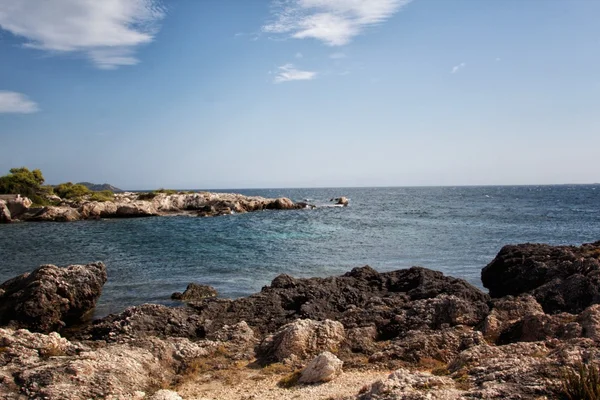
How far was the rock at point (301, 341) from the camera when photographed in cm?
1291

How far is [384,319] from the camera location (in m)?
15.2

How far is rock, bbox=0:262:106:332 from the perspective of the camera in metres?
16.9

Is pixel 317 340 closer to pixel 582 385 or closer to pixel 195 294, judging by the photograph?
pixel 582 385

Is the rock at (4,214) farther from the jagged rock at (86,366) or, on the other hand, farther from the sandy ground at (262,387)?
the sandy ground at (262,387)

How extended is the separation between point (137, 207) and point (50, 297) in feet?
199

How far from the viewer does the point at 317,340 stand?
43.8 ft

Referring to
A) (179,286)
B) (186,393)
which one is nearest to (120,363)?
(186,393)

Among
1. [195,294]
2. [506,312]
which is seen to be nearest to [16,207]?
[195,294]

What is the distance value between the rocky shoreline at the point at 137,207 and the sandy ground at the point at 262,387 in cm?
6479

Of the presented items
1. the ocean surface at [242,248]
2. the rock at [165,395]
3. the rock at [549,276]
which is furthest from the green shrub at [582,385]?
the ocean surface at [242,248]

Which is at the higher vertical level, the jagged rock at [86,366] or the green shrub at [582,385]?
the green shrub at [582,385]

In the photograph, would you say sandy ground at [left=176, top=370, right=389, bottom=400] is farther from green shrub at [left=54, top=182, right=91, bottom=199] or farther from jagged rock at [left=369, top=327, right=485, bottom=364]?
green shrub at [left=54, top=182, right=91, bottom=199]

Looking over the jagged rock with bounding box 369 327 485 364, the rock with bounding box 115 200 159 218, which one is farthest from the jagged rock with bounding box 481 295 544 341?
the rock with bounding box 115 200 159 218

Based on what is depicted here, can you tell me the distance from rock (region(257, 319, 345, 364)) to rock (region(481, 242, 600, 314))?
8.14 m
